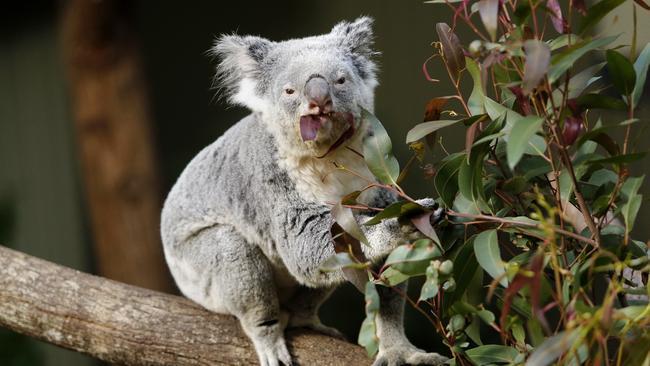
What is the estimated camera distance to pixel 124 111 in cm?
519

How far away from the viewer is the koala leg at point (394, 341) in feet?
8.46

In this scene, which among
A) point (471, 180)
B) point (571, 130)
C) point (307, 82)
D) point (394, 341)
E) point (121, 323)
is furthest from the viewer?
point (121, 323)

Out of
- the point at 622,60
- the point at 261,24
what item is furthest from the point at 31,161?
the point at 622,60

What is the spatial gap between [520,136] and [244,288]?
64.3 inches

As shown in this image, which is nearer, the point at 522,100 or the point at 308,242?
the point at 522,100

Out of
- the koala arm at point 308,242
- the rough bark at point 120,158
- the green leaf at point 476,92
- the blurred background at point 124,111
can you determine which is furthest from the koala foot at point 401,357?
the rough bark at point 120,158

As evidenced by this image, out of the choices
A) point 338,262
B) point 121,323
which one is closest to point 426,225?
point 338,262

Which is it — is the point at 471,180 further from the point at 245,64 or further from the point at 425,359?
the point at 245,64

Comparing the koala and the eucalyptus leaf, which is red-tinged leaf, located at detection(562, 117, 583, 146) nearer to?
the eucalyptus leaf

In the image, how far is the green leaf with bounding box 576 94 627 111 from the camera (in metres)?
1.73

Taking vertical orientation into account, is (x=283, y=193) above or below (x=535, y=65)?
below

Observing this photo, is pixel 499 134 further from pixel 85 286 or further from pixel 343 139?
pixel 85 286

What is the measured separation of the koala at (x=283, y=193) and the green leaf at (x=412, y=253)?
59cm

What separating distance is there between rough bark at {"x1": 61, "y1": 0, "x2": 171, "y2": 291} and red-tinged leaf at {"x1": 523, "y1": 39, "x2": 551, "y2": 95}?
401 centimetres
